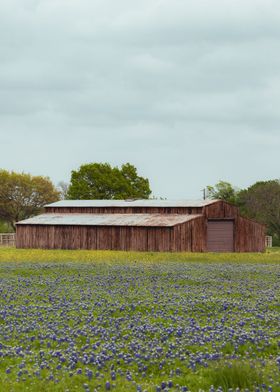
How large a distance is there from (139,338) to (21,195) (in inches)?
4111

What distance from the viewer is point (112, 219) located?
240 ft

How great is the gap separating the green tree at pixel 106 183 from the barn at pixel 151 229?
35.5 m

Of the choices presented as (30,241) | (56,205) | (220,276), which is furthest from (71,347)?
(56,205)

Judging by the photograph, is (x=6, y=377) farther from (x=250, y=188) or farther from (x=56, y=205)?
(x=250, y=188)

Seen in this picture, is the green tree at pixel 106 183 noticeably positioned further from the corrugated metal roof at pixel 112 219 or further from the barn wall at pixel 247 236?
the barn wall at pixel 247 236

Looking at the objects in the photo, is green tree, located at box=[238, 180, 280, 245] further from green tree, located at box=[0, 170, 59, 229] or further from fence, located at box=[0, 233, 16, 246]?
fence, located at box=[0, 233, 16, 246]

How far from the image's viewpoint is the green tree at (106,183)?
382 ft

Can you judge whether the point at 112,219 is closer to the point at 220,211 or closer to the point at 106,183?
the point at 220,211

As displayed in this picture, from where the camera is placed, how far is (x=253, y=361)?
1078 centimetres

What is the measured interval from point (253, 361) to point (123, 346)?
2807 millimetres

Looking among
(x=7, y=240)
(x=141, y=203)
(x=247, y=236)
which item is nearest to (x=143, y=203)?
(x=141, y=203)

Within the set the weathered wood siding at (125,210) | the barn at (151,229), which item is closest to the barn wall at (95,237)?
the barn at (151,229)

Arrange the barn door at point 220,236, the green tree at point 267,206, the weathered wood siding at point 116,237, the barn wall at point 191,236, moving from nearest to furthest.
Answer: the weathered wood siding at point 116,237, the barn wall at point 191,236, the barn door at point 220,236, the green tree at point 267,206

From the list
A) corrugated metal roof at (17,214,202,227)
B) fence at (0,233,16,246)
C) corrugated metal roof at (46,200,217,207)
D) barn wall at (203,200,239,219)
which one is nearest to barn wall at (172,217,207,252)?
corrugated metal roof at (17,214,202,227)
